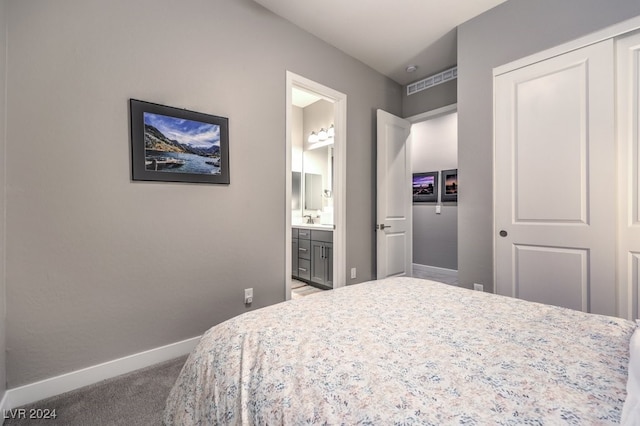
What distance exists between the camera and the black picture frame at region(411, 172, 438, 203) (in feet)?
15.6

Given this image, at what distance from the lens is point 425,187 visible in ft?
16.1

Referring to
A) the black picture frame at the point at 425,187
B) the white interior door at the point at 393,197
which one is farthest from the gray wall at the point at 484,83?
the black picture frame at the point at 425,187

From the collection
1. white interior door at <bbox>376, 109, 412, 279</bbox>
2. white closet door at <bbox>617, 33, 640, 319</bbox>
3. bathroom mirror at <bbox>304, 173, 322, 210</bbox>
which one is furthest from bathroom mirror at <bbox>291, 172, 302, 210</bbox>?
white closet door at <bbox>617, 33, 640, 319</bbox>

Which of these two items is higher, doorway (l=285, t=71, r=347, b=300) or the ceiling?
the ceiling

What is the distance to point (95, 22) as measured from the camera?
171 centimetres

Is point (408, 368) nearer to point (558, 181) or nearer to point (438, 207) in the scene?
point (558, 181)

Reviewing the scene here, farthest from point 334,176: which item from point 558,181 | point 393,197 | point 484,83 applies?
point 558,181

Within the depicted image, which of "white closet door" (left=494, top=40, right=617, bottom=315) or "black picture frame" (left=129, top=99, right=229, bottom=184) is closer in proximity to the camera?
"black picture frame" (left=129, top=99, right=229, bottom=184)

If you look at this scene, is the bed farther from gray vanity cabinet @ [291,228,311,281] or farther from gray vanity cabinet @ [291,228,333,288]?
gray vanity cabinet @ [291,228,311,281]

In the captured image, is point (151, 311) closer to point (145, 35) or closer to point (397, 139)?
point (145, 35)

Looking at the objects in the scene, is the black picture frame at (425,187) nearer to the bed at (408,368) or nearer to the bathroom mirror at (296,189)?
the bathroom mirror at (296,189)

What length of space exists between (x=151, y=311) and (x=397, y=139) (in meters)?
3.18

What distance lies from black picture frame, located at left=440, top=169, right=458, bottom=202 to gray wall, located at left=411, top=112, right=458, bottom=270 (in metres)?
0.07

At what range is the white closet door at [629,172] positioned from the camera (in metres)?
1.87
